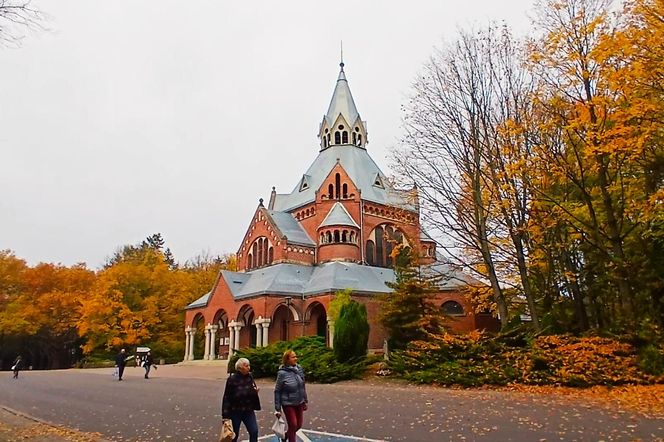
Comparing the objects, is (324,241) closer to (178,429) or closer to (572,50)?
(572,50)

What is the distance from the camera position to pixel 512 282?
22.9 meters

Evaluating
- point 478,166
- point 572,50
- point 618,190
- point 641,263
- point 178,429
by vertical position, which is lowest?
point 178,429

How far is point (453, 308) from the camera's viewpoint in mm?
33875

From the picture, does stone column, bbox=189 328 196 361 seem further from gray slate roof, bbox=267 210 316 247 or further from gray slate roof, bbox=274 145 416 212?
gray slate roof, bbox=274 145 416 212

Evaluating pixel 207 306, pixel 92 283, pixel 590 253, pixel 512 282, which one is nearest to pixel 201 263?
pixel 92 283

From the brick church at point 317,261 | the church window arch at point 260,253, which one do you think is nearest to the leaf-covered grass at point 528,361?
the brick church at point 317,261

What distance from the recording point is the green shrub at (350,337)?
20469mm

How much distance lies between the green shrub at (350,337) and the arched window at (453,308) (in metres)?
14.2

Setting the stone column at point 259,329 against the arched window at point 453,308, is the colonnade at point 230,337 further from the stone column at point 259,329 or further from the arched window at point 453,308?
the arched window at point 453,308

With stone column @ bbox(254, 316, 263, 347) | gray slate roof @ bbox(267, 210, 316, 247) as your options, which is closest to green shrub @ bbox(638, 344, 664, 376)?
stone column @ bbox(254, 316, 263, 347)

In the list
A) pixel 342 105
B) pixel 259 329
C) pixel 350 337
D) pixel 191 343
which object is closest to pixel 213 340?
pixel 191 343

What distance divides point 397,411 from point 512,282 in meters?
13.0

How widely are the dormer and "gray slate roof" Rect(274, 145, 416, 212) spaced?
83 cm

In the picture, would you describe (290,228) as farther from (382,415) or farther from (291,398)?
(291,398)
